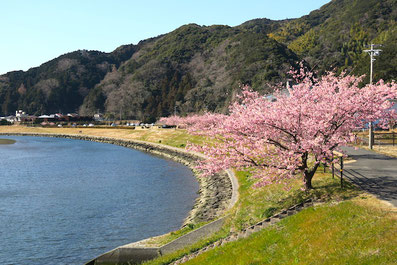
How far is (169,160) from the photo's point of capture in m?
72.7

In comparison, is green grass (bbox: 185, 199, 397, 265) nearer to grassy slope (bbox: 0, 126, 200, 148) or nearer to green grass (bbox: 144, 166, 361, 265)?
green grass (bbox: 144, 166, 361, 265)

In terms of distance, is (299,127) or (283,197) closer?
(299,127)

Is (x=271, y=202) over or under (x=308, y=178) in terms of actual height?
under

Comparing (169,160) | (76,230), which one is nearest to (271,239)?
(76,230)

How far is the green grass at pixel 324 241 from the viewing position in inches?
556

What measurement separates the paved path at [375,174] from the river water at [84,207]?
1369 cm

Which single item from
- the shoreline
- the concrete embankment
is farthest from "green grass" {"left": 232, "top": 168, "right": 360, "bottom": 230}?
the shoreline

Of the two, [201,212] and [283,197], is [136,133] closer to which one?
[201,212]

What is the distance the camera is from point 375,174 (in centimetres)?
2706

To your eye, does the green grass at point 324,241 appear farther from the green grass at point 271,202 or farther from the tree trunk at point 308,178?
the tree trunk at point 308,178

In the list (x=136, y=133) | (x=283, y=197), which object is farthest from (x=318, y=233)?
(x=136, y=133)

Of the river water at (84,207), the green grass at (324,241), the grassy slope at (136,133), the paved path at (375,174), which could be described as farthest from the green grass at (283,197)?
the grassy slope at (136,133)

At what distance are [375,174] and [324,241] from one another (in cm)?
1331

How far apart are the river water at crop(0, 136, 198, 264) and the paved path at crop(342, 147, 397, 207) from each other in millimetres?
A: 13690
